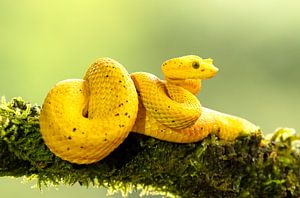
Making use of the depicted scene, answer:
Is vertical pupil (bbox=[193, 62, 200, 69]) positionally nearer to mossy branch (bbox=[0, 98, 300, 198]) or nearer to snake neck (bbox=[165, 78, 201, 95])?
snake neck (bbox=[165, 78, 201, 95])

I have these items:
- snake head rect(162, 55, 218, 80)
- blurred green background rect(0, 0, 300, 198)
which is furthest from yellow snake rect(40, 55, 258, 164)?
blurred green background rect(0, 0, 300, 198)

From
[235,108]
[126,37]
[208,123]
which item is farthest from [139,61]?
[208,123]

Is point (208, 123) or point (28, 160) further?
point (208, 123)

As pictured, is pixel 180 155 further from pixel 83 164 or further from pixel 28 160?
pixel 28 160

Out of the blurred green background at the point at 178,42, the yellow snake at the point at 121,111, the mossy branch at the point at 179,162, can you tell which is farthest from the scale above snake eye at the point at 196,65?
the blurred green background at the point at 178,42

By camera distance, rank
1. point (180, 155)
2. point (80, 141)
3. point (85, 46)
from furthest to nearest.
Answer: point (85, 46) < point (180, 155) < point (80, 141)
